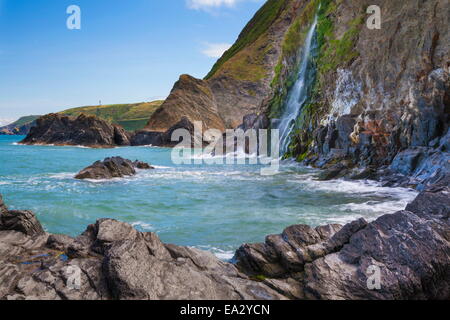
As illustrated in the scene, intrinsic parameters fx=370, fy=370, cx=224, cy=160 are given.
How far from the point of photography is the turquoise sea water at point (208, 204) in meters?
12.6

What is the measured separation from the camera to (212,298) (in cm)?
621

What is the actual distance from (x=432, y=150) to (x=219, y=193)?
11.0 m

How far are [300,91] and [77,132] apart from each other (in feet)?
228

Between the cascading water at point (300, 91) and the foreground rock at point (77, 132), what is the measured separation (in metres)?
56.7

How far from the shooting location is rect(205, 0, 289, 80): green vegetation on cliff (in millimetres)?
137000

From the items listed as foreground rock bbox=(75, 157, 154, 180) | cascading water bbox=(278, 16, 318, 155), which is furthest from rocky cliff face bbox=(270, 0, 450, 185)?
foreground rock bbox=(75, 157, 154, 180)

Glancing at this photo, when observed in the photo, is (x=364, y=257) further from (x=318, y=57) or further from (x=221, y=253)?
(x=318, y=57)

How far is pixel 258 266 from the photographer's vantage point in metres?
8.03

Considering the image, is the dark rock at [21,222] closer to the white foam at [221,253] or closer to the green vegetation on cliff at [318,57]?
the white foam at [221,253]

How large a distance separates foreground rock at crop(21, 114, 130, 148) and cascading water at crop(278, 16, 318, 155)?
5670 centimetres

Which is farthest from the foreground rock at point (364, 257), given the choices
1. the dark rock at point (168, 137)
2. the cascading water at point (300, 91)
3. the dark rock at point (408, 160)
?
the dark rock at point (168, 137)

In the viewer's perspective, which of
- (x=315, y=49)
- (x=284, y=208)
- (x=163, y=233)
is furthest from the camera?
(x=315, y=49)

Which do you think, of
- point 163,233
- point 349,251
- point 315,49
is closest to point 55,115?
point 315,49

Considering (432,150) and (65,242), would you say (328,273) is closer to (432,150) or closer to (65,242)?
(65,242)
